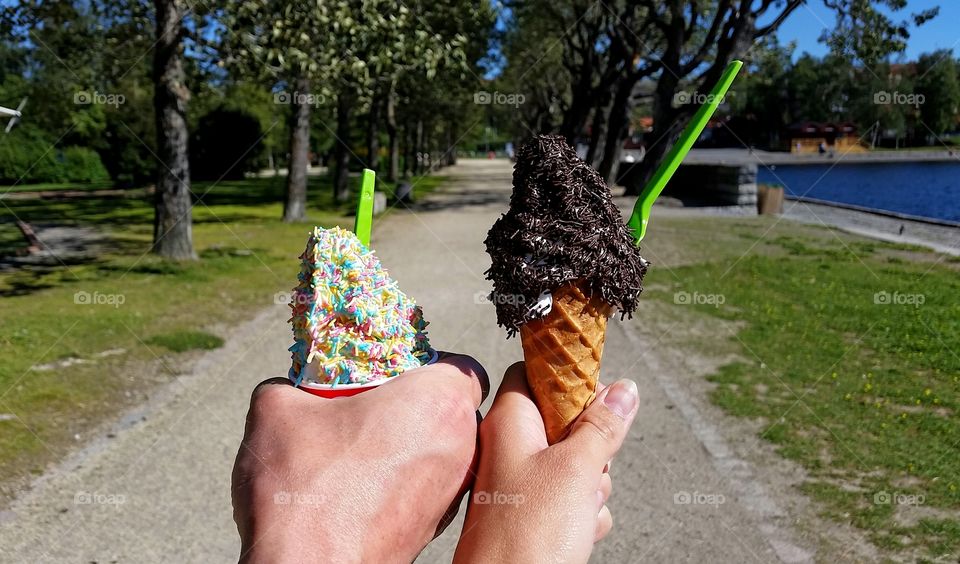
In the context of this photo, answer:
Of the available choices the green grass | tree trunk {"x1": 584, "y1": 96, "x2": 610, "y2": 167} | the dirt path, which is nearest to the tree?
tree trunk {"x1": 584, "y1": 96, "x2": 610, "y2": 167}

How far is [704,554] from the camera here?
209 inches

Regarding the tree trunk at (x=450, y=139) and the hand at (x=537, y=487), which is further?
the tree trunk at (x=450, y=139)

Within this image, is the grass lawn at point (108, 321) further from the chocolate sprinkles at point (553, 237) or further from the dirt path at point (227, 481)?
the chocolate sprinkles at point (553, 237)

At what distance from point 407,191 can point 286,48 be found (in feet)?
58.1

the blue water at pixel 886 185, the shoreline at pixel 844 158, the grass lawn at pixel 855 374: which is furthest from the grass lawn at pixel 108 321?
the shoreline at pixel 844 158

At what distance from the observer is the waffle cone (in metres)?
2.35

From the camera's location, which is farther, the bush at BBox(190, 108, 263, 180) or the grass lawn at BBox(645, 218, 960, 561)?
the bush at BBox(190, 108, 263, 180)

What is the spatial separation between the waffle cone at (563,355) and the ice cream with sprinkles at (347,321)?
35 cm

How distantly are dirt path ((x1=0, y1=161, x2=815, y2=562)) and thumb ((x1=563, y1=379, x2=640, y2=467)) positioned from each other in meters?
3.37

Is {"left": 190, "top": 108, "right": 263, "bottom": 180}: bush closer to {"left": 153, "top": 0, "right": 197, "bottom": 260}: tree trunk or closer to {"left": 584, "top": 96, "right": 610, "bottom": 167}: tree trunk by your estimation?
{"left": 584, "top": 96, "right": 610, "bottom": 167}: tree trunk

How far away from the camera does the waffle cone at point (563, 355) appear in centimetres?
235

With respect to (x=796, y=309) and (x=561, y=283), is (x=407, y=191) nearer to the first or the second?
(x=796, y=309)

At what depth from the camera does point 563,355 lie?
2387mm

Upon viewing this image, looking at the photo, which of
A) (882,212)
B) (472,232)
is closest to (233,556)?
(472,232)
